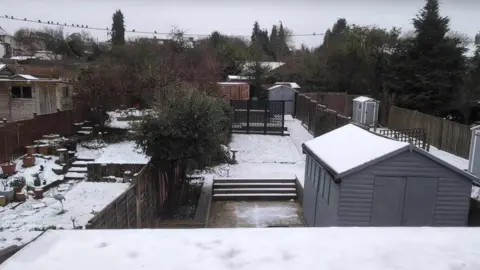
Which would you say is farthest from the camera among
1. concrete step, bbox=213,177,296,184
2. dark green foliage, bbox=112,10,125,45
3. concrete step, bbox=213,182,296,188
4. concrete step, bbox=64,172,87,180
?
dark green foliage, bbox=112,10,125,45

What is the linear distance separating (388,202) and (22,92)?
18.3 metres

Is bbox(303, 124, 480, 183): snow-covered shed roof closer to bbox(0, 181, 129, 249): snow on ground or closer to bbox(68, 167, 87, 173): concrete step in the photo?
bbox(0, 181, 129, 249): snow on ground

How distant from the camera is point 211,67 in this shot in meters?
23.8

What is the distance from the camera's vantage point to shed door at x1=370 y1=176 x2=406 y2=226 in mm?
6250

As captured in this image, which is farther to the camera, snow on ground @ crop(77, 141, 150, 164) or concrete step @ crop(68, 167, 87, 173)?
concrete step @ crop(68, 167, 87, 173)

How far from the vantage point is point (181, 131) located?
7973 mm

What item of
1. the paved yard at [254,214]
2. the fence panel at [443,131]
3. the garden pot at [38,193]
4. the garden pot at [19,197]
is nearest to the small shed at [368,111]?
the fence panel at [443,131]

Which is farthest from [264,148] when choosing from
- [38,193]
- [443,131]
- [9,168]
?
[9,168]

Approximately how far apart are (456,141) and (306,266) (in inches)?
569

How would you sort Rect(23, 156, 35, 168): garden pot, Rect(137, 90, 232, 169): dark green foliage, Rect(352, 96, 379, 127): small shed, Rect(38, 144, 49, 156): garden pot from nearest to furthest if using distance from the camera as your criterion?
Rect(137, 90, 232, 169): dark green foliage → Rect(23, 156, 35, 168): garden pot → Rect(38, 144, 49, 156): garden pot → Rect(352, 96, 379, 127): small shed

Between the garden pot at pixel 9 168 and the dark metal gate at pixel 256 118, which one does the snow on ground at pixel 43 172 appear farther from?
the dark metal gate at pixel 256 118

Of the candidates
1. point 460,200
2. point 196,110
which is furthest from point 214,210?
point 460,200

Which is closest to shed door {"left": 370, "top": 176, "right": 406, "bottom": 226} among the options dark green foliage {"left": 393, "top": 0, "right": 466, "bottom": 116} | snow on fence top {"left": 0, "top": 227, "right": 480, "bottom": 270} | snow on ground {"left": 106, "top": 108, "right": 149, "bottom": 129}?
snow on fence top {"left": 0, "top": 227, "right": 480, "bottom": 270}

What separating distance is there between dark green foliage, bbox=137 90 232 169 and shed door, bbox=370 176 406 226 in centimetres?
376
